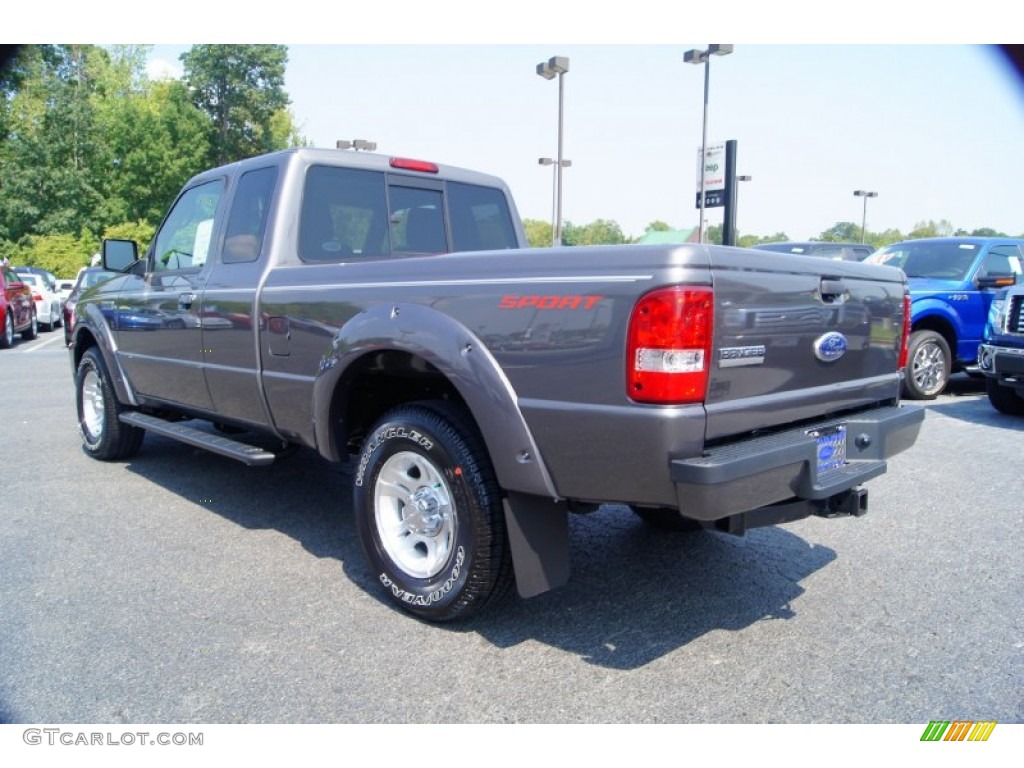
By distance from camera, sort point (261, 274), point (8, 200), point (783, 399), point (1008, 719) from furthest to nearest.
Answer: point (8, 200) < point (261, 274) < point (783, 399) < point (1008, 719)

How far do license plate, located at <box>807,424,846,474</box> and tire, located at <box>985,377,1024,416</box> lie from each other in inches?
224

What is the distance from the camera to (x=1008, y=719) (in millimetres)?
2506

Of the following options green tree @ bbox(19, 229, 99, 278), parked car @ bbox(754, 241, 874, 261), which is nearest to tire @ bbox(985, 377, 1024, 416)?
parked car @ bbox(754, 241, 874, 261)

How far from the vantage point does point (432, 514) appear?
10.6ft

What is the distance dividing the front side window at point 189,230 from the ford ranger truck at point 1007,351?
22.4ft

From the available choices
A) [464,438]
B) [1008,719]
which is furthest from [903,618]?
[464,438]

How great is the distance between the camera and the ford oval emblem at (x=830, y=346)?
9.78ft

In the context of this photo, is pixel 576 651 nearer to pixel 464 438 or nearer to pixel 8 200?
pixel 464 438

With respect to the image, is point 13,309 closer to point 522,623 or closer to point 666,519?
point 666,519

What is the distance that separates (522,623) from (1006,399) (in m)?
6.60

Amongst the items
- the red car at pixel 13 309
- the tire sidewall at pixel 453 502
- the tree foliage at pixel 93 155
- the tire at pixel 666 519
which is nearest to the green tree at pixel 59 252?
the tree foliage at pixel 93 155

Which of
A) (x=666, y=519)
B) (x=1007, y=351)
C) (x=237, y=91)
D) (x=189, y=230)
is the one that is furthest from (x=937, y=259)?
(x=237, y=91)

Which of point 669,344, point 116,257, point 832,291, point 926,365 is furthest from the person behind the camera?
point 926,365

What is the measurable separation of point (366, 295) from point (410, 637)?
144 cm
